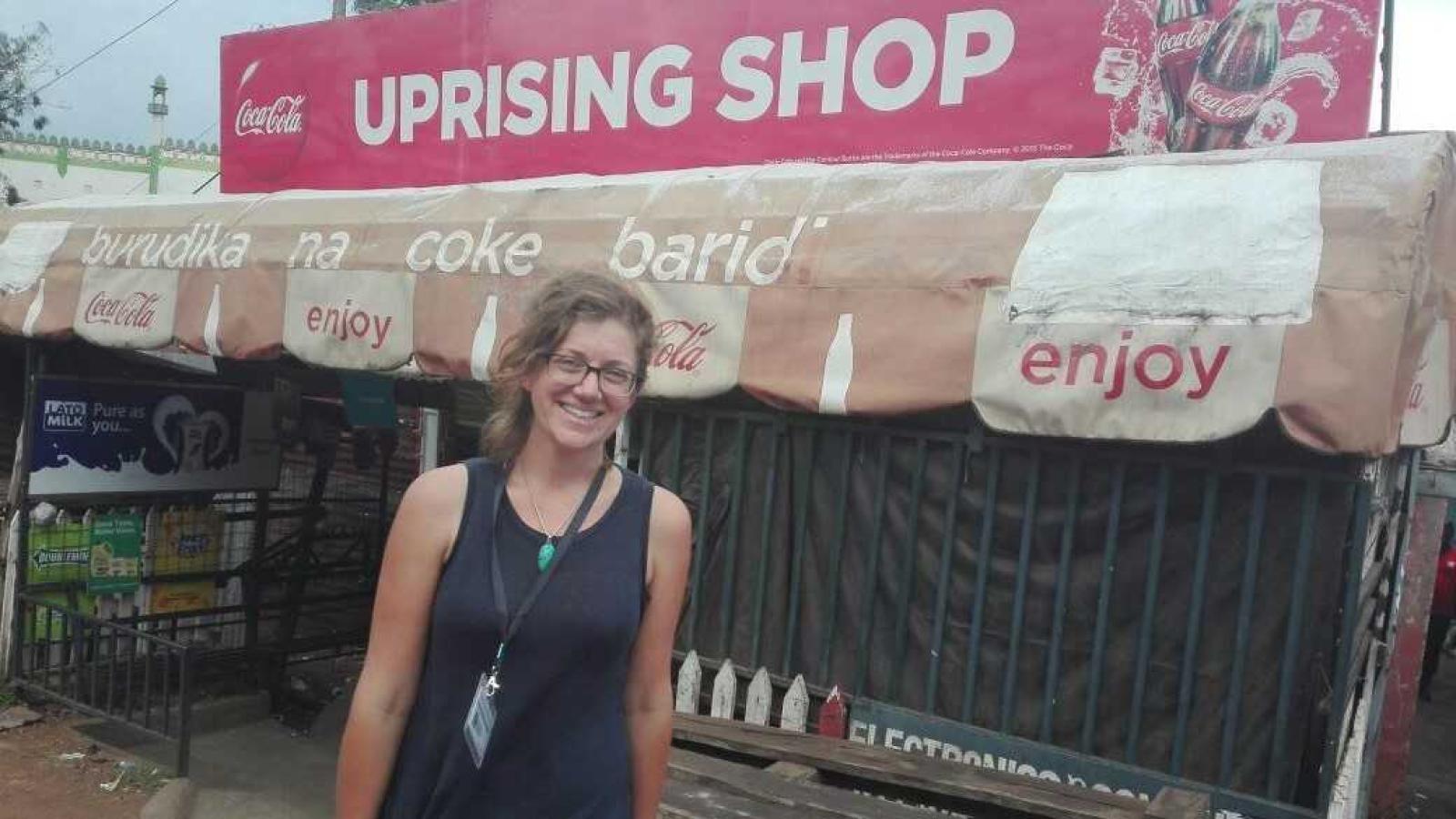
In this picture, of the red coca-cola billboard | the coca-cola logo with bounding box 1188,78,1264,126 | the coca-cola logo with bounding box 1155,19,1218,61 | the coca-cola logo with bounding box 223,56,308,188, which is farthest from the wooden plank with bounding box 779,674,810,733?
the coca-cola logo with bounding box 223,56,308,188

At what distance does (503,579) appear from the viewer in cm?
196

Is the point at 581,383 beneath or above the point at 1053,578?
above

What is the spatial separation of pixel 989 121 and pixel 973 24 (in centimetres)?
45

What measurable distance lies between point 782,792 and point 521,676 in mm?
1535

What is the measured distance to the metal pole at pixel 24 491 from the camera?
21.2ft

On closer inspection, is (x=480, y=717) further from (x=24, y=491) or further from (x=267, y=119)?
(x=267, y=119)

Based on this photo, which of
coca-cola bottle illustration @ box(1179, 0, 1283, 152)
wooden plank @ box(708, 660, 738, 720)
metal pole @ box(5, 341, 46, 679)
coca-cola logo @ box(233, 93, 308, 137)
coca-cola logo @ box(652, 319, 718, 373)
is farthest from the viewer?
coca-cola logo @ box(233, 93, 308, 137)

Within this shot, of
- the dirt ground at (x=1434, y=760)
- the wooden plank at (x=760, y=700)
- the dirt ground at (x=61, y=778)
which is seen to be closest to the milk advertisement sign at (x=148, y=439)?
the dirt ground at (x=61, y=778)

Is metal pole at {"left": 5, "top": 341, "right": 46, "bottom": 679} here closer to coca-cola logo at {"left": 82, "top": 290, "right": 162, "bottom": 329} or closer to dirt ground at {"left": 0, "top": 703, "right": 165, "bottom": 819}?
dirt ground at {"left": 0, "top": 703, "right": 165, "bottom": 819}

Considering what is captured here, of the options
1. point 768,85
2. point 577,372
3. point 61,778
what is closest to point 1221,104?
point 768,85

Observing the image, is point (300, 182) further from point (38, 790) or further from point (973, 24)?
point (973, 24)

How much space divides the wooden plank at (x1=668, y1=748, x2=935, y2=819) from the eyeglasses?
1.55 metres

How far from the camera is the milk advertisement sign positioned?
661 cm

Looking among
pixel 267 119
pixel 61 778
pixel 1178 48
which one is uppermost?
pixel 267 119
